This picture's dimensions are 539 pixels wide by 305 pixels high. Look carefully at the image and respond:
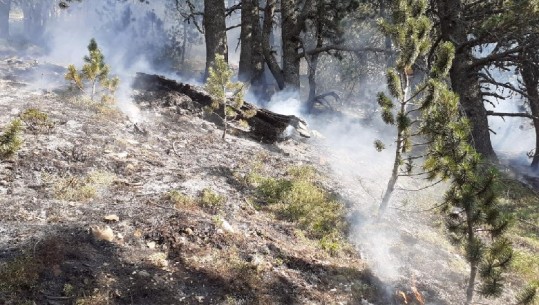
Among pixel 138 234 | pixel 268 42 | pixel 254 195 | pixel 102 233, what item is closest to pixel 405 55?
pixel 254 195

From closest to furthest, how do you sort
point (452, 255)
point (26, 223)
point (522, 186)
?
point (26, 223) → point (452, 255) → point (522, 186)

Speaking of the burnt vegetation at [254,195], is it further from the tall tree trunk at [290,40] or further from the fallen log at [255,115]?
the tall tree trunk at [290,40]

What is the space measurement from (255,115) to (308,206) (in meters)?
4.35

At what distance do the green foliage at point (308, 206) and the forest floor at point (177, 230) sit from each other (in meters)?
0.17

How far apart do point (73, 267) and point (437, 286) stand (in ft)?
14.3

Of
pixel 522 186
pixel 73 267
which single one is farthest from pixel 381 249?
pixel 522 186

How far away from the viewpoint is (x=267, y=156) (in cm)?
856

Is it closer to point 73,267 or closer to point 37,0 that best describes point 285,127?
point 73,267

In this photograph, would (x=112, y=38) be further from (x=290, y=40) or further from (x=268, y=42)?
(x=290, y=40)

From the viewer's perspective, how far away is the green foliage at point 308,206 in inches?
229

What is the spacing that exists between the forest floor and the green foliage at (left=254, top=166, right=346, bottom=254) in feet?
0.57

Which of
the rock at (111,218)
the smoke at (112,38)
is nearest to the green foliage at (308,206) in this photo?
the rock at (111,218)

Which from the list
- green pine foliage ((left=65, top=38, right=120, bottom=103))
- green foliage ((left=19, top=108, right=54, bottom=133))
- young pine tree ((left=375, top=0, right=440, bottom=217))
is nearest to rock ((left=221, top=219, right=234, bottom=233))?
young pine tree ((left=375, top=0, right=440, bottom=217))

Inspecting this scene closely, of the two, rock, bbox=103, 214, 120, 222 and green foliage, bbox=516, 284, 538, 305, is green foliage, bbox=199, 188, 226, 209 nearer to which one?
rock, bbox=103, 214, 120, 222
